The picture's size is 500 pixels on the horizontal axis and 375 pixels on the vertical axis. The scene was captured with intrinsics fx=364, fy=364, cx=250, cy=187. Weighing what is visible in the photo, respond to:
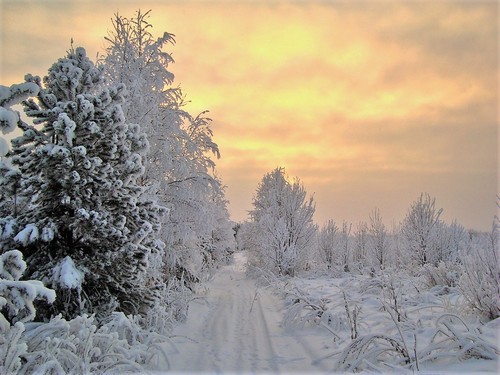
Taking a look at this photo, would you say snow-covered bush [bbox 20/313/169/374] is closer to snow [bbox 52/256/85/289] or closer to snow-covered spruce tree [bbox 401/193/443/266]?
snow [bbox 52/256/85/289]

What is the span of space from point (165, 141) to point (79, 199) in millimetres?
5694

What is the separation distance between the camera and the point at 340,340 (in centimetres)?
667

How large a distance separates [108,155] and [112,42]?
20.6 ft

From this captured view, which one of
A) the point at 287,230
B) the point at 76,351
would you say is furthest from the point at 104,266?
the point at 287,230

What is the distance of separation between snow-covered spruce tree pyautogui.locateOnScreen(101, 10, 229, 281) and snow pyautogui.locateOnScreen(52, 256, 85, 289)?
450 centimetres

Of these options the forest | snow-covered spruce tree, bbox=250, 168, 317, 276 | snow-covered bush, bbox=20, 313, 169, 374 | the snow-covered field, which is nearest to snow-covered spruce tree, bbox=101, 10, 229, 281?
the forest

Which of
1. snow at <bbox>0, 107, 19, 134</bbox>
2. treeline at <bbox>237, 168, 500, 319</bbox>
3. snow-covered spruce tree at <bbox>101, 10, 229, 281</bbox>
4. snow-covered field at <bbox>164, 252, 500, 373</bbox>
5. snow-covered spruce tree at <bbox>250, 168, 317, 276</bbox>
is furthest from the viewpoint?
snow-covered spruce tree at <bbox>250, 168, 317, 276</bbox>

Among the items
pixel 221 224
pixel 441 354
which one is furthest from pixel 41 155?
pixel 221 224

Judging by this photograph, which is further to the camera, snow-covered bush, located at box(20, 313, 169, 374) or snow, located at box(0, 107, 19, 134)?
snow-covered bush, located at box(20, 313, 169, 374)

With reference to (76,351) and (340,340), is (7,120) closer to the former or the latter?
(76,351)

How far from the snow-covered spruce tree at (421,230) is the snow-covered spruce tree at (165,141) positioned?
11.2 meters

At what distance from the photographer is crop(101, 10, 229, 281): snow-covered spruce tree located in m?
10.9

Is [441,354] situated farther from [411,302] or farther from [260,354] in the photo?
[411,302]

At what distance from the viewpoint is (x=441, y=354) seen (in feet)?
15.1
